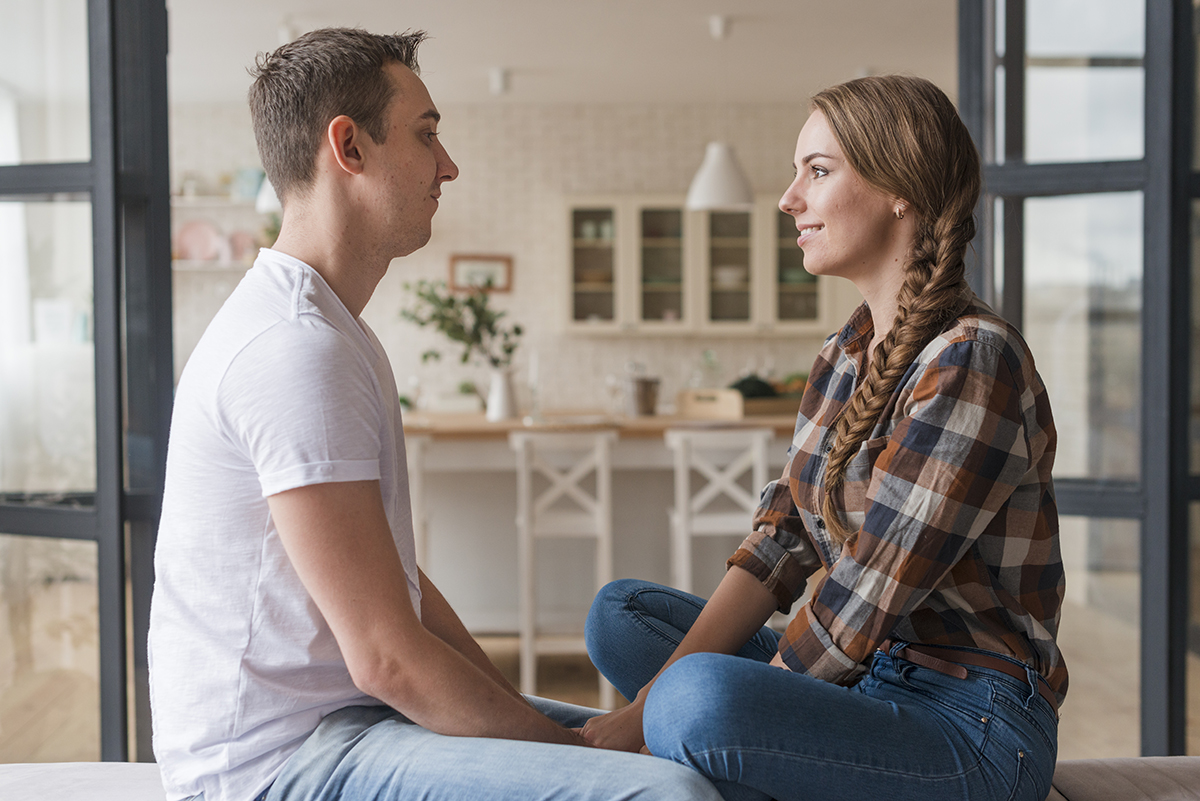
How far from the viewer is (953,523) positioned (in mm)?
1016

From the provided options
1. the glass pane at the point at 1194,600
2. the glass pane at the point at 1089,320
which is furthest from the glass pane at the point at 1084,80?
the glass pane at the point at 1194,600

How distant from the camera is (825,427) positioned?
4.18ft

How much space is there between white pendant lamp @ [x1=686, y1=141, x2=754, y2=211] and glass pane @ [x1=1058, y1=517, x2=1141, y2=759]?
2.71m

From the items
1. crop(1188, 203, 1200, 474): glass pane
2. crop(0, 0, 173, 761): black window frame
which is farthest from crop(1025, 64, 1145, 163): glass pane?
crop(0, 0, 173, 761): black window frame

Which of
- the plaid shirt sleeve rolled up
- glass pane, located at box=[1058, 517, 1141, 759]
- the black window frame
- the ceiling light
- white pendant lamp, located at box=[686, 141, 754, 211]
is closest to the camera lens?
the plaid shirt sleeve rolled up

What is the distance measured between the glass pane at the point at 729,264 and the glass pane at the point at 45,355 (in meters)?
4.97

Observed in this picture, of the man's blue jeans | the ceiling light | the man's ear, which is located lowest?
the man's blue jeans

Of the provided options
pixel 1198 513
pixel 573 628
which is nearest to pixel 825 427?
pixel 1198 513

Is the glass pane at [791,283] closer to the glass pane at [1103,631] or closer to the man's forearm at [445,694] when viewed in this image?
the glass pane at [1103,631]

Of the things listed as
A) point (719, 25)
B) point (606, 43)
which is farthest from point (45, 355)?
point (606, 43)

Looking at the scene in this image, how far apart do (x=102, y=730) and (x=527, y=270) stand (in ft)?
16.6

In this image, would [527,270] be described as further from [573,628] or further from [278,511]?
[278,511]

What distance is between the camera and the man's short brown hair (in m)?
1.04

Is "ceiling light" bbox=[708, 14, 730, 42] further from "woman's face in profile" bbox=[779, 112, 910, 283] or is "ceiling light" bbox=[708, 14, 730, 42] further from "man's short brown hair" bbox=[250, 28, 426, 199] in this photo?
"man's short brown hair" bbox=[250, 28, 426, 199]
